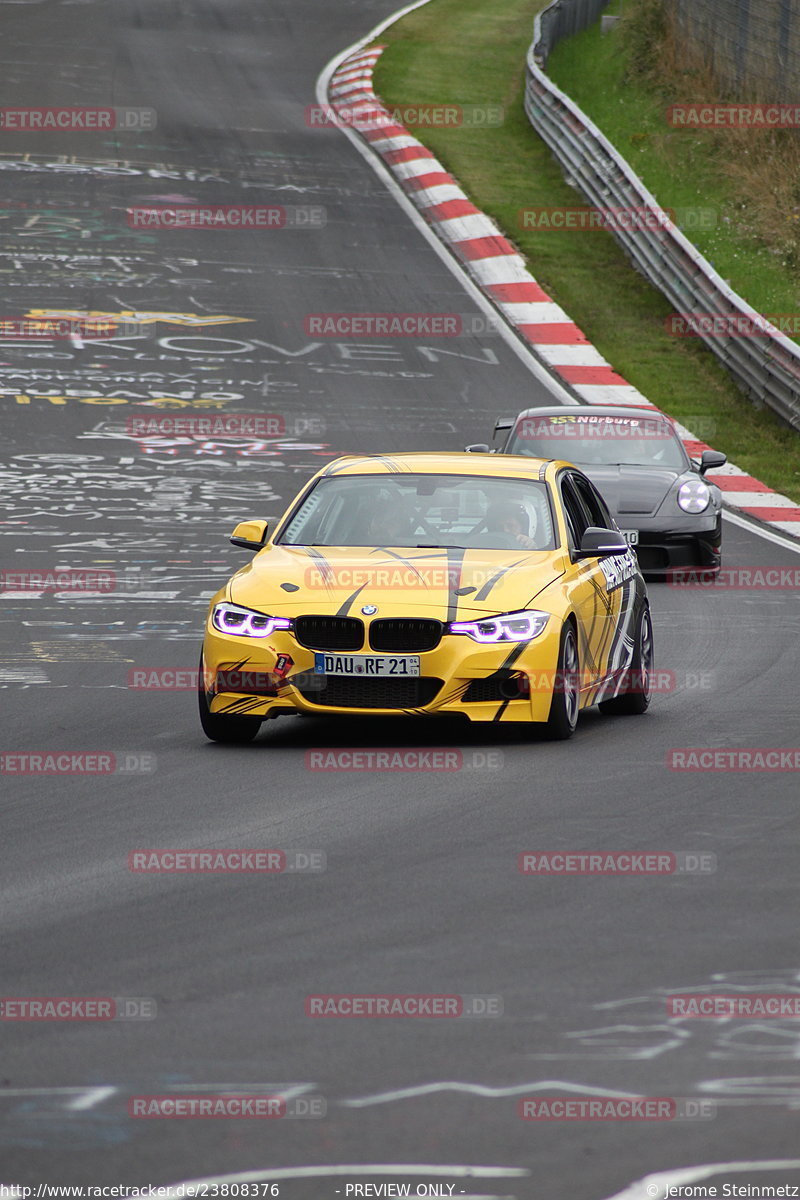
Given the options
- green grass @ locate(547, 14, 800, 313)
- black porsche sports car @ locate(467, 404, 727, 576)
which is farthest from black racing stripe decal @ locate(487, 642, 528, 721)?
green grass @ locate(547, 14, 800, 313)

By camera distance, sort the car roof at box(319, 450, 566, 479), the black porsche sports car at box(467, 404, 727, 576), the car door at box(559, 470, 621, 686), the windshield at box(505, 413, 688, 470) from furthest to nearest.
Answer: the windshield at box(505, 413, 688, 470), the black porsche sports car at box(467, 404, 727, 576), the car roof at box(319, 450, 566, 479), the car door at box(559, 470, 621, 686)

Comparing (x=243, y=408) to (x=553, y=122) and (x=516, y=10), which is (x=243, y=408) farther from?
(x=516, y=10)

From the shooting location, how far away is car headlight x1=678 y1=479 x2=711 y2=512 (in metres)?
17.1

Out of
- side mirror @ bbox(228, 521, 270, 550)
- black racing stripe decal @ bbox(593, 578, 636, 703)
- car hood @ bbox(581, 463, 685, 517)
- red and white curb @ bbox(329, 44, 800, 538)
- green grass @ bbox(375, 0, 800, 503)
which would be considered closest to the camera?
side mirror @ bbox(228, 521, 270, 550)

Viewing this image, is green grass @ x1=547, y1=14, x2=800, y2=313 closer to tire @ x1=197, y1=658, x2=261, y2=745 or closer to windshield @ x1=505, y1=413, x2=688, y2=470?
windshield @ x1=505, y1=413, x2=688, y2=470

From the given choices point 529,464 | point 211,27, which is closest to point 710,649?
point 529,464

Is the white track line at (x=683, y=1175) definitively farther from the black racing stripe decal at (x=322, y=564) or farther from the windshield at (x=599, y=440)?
the windshield at (x=599, y=440)

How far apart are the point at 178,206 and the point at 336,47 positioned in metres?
17.0

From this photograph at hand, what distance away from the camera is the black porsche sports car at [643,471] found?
17.0m

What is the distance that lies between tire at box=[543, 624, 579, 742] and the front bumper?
0.27ft

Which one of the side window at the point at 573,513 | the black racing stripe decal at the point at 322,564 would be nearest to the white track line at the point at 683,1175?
the black racing stripe decal at the point at 322,564

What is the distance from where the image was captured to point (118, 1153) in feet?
13.8

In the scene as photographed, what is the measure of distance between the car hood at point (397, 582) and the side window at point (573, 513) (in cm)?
50

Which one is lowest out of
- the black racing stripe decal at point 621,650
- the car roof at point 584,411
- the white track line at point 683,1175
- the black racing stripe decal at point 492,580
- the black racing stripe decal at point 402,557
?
the car roof at point 584,411
